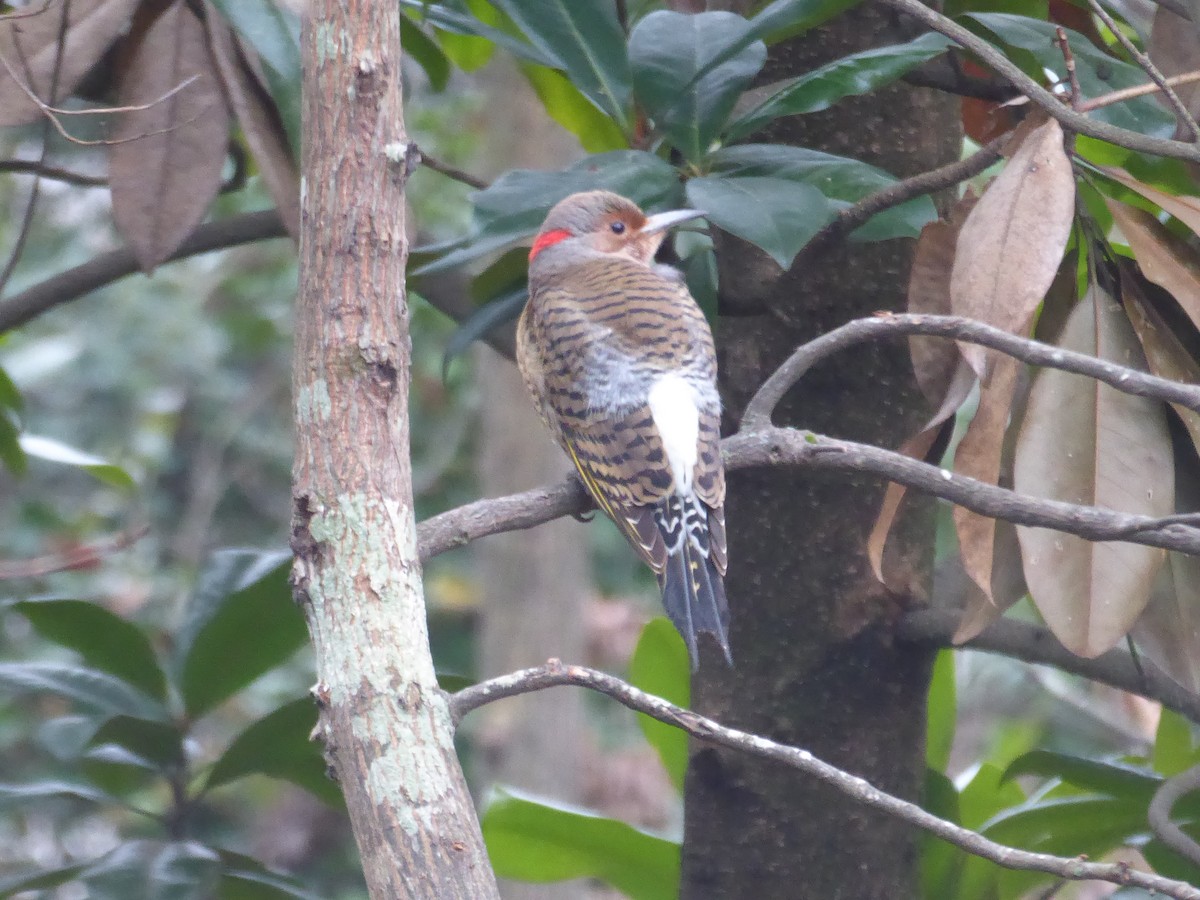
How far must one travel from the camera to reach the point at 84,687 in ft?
7.88

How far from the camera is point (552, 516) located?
5.30 ft

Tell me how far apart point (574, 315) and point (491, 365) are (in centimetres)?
263

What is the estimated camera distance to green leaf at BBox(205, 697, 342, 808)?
90.4 inches

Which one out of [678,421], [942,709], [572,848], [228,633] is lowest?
[572,848]

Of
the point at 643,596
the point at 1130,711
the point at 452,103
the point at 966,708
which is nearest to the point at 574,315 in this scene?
the point at 1130,711

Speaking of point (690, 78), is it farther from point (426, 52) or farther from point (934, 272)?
point (426, 52)

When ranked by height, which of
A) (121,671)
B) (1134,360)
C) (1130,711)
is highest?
(1134,360)

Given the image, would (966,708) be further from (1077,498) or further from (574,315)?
(1077,498)

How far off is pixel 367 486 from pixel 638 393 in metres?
1.01

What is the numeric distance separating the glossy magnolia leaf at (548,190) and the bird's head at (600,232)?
2.63 ft

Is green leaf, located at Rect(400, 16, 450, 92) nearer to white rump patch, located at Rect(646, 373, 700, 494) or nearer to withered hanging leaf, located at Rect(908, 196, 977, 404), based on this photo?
white rump patch, located at Rect(646, 373, 700, 494)

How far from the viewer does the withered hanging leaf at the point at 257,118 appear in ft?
6.77

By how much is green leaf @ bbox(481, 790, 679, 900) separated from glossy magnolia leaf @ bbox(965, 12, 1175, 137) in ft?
4.41

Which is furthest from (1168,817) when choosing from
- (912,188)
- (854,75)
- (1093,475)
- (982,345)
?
(854,75)
